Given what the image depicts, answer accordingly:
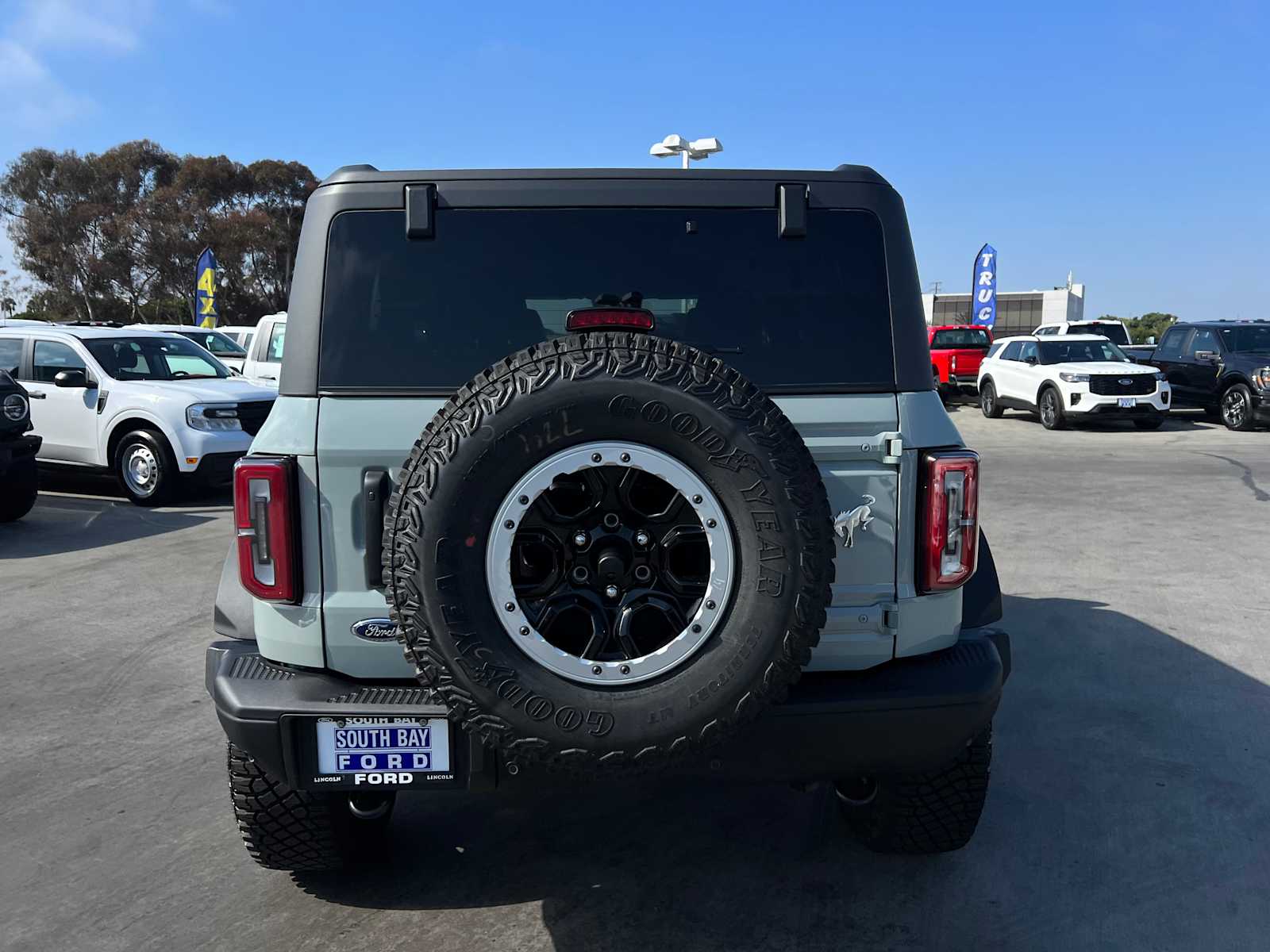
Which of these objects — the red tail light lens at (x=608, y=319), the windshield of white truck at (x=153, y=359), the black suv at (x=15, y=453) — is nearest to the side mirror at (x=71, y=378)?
the windshield of white truck at (x=153, y=359)

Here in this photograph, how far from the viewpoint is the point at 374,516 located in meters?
2.71

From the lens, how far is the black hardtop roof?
2.88 meters

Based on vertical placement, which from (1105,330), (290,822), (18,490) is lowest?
(290,822)

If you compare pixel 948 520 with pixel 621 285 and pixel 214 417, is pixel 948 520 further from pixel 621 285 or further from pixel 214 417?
pixel 214 417

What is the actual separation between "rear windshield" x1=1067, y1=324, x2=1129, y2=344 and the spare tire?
2545cm

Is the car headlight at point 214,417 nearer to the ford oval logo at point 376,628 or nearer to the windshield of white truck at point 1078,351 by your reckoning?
the ford oval logo at point 376,628

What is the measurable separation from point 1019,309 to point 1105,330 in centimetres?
4522

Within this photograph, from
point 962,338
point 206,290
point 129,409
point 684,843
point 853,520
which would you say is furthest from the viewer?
point 206,290

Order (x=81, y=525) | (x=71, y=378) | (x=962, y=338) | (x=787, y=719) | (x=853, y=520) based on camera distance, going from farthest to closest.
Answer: (x=962, y=338) < (x=71, y=378) < (x=81, y=525) < (x=853, y=520) < (x=787, y=719)

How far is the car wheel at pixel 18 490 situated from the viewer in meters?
9.38

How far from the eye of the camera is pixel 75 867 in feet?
11.1

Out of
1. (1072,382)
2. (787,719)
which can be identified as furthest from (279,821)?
(1072,382)

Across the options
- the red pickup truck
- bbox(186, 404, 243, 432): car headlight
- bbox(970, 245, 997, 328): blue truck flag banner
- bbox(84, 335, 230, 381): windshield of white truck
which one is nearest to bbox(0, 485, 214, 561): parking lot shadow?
bbox(186, 404, 243, 432): car headlight

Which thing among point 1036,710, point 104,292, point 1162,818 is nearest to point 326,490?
point 1162,818
